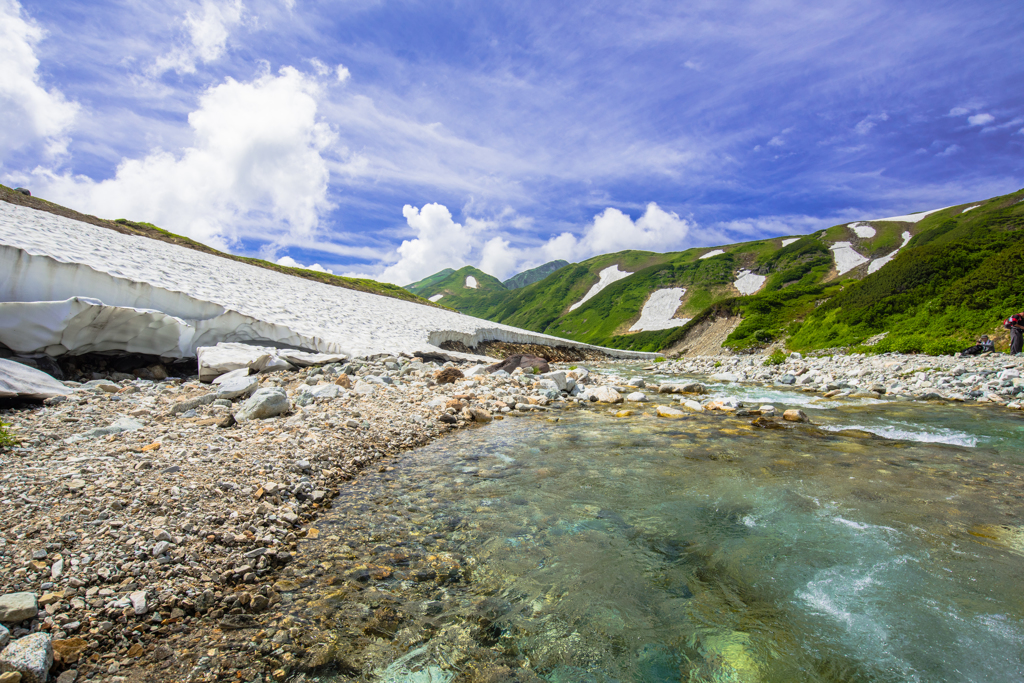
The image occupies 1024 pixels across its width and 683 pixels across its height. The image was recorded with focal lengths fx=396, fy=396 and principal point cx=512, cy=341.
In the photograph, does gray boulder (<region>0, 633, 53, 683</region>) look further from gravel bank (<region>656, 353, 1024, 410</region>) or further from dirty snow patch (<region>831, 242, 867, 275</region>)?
dirty snow patch (<region>831, 242, 867, 275</region>)

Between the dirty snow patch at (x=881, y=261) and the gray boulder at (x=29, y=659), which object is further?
the dirty snow patch at (x=881, y=261)

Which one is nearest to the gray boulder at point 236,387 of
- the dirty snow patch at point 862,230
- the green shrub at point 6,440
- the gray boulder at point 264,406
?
the gray boulder at point 264,406

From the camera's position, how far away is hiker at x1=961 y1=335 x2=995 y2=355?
16.7 metres

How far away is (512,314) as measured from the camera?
6309 inches

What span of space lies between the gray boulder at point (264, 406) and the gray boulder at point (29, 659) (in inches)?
198

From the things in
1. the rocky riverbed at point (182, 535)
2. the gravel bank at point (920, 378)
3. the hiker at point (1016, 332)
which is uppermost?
the hiker at point (1016, 332)

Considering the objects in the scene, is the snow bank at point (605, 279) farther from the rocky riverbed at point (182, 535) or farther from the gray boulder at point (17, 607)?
the gray boulder at point (17, 607)

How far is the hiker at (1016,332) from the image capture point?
15422mm

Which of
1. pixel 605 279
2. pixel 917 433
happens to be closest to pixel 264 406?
pixel 917 433

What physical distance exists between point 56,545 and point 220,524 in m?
1.10

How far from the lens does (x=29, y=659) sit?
229 centimetres

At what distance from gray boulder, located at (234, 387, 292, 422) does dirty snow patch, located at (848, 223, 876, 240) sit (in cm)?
13494

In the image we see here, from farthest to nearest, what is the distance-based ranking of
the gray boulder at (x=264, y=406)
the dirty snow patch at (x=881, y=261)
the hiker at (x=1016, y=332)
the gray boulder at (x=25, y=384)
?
the dirty snow patch at (x=881, y=261)
the hiker at (x=1016, y=332)
the gray boulder at (x=264, y=406)
the gray boulder at (x=25, y=384)

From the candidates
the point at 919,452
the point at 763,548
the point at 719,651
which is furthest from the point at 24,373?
the point at 919,452
